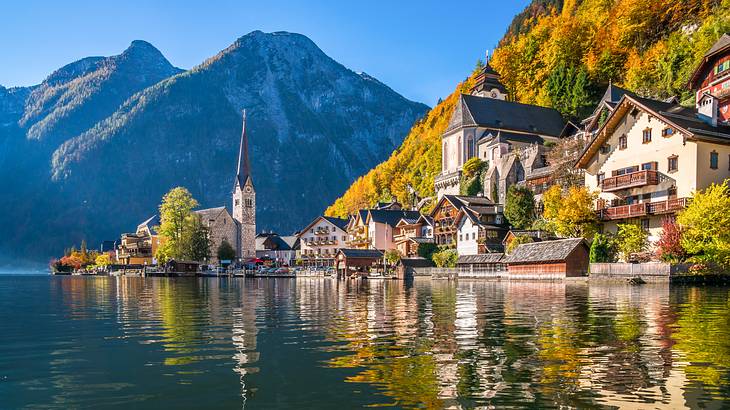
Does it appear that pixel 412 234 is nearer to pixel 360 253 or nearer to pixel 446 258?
pixel 360 253

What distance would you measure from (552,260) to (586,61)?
64551 millimetres

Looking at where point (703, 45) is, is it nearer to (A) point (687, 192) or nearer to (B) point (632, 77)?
(B) point (632, 77)

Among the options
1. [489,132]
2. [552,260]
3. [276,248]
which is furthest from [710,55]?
[276,248]

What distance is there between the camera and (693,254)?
151 feet

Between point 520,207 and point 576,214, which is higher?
point 520,207

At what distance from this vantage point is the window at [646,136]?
2138 inches

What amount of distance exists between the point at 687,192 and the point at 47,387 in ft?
166

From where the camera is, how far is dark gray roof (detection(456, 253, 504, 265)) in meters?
66.6

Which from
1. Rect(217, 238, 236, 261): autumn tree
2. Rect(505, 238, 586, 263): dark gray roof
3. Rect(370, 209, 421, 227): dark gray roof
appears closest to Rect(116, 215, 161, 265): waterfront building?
Rect(217, 238, 236, 261): autumn tree

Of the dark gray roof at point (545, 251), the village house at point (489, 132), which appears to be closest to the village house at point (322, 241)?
the village house at point (489, 132)

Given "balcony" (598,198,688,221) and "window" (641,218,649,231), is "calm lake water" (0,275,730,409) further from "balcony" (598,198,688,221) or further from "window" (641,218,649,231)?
"window" (641,218,649,231)

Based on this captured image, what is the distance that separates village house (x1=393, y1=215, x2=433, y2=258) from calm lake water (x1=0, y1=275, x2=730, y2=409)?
2710 inches

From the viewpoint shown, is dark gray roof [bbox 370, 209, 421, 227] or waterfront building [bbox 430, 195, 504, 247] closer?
waterfront building [bbox 430, 195, 504, 247]

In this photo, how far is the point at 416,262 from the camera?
8619 centimetres
